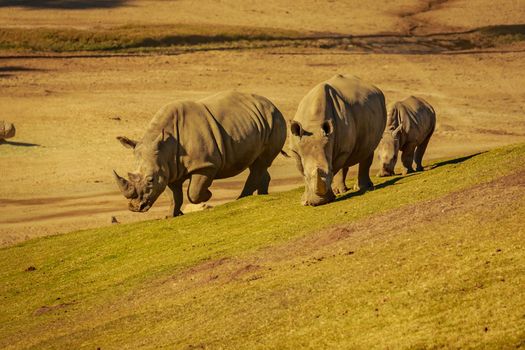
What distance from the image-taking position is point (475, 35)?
73.5 m

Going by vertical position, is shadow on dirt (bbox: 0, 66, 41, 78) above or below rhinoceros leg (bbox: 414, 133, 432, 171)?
below

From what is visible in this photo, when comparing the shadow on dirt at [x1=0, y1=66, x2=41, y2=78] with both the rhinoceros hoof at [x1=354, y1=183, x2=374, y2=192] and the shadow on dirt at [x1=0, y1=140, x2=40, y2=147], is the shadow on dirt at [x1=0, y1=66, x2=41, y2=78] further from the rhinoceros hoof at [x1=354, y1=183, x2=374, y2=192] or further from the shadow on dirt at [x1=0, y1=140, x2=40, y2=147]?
the rhinoceros hoof at [x1=354, y1=183, x2=374, y2=192]

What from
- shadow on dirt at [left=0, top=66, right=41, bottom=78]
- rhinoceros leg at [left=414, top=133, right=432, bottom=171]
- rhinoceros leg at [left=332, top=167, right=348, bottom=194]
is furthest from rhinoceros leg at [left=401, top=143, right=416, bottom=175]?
shadow on dirt at [left=0, top=66, right=41, bottom=78]

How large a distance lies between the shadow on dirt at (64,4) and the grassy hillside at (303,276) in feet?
166

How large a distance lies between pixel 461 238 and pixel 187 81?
40782mm

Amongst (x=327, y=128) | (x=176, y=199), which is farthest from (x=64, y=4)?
(x=327, y=128)

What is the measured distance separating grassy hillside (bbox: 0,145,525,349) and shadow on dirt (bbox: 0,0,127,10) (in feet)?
166

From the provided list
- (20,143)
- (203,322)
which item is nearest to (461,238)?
(203,322)

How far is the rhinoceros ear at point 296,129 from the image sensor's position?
22422 millimetres

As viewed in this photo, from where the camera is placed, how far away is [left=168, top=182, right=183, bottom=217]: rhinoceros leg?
2638 cm

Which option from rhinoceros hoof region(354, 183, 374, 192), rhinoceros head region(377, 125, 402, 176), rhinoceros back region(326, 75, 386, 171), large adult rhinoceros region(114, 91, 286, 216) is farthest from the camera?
rhinoceros head region(377, 125, 402, 176)

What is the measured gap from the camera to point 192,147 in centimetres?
2555

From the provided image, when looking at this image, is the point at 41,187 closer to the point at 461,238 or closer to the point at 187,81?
the point at 187,81

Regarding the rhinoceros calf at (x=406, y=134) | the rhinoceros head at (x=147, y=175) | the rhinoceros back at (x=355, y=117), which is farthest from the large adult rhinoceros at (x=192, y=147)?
the rhinoceros calf at (x=406, y=134)
